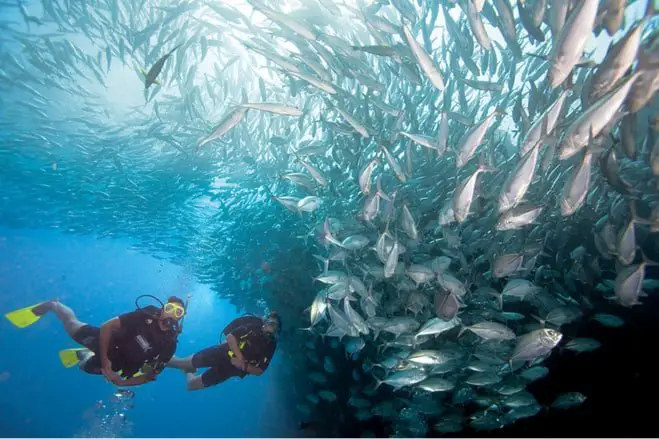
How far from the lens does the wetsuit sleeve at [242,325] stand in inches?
284

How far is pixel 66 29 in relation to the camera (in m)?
8.47

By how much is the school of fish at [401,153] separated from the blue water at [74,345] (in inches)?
489

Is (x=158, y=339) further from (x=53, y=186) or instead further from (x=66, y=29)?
(x=53, y=186)

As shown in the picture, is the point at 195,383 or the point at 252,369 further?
the point at 195,383

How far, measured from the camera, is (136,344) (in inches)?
241

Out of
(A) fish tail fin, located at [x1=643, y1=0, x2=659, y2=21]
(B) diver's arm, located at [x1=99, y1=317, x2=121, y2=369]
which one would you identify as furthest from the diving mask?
(A) fish tail fin, located at [x1=643, y1=0, x2=659, y2=21]

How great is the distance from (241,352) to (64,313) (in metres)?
4.48

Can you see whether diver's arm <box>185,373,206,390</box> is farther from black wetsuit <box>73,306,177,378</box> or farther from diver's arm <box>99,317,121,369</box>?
diver's arm <box>99,317,121,369</box>

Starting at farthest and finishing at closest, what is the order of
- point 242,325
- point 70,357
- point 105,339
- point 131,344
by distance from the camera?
1. point 242,325
2. point 70,357
3. point 131,344
4. point 105,339

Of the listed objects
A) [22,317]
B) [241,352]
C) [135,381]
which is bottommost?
[22,317]

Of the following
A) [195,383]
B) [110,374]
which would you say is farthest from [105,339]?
[195,383]

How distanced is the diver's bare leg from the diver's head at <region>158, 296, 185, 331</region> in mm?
2080

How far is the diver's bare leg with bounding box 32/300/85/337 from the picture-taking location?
6.98 m

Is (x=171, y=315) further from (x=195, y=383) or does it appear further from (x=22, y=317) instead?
(x=22, y=317)
